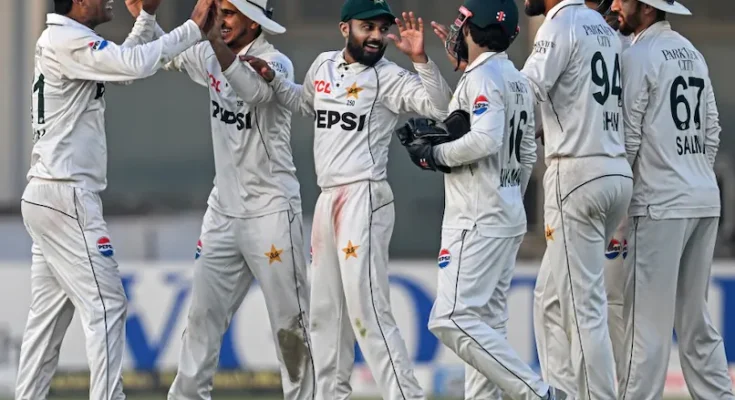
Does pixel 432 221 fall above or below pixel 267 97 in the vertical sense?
below

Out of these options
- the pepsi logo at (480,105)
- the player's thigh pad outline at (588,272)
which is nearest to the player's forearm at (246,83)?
the pepsi logo at (480,105)

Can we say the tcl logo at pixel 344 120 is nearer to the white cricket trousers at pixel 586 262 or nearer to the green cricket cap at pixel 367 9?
the green cricket cap at pixel 367 9

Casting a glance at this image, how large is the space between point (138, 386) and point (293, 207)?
287 cm

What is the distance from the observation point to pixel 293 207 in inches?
318

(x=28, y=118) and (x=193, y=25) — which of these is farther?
(x=28, y=118)

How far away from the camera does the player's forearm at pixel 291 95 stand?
7957mm

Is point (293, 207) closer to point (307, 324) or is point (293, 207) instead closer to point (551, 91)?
point (307, 324)

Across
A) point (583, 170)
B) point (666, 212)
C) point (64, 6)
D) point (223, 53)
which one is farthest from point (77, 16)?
point (666, 212)

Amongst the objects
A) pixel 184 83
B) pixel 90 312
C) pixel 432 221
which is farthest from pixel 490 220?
pixel 184 83

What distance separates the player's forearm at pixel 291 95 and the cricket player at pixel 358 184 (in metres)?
0.12

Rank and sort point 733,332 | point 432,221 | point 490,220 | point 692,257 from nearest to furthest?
point 490,220 → point 692,257 → point 733,332 → point 432,221

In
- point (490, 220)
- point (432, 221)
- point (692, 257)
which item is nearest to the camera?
point (490, 220)

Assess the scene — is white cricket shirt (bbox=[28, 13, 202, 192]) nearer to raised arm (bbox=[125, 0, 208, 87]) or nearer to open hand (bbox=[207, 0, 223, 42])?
open hand (bbox=[207, 0, 223, 42])

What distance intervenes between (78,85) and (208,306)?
1.34 metres
